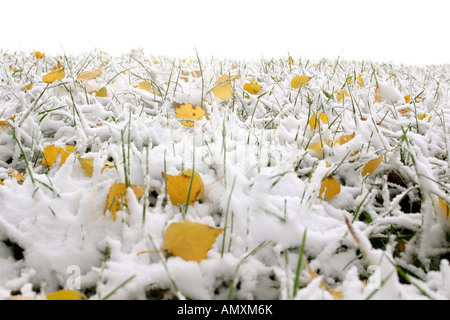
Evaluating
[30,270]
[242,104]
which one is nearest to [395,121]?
[242,104]

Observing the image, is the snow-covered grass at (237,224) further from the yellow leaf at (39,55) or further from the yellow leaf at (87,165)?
the yellow leaf at (39,55)

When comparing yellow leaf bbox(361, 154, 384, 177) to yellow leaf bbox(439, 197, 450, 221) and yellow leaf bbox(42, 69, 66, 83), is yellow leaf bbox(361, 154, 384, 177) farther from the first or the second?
yellow leaf bbox(42, 69, 66, 83)

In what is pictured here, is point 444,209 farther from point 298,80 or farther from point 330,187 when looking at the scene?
point 298,80

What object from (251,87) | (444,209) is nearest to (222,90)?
(251,87)

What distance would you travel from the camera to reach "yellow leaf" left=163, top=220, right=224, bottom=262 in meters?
0.56

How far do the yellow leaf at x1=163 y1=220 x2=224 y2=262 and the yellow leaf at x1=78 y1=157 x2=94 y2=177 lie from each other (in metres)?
0.35

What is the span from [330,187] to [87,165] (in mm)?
628

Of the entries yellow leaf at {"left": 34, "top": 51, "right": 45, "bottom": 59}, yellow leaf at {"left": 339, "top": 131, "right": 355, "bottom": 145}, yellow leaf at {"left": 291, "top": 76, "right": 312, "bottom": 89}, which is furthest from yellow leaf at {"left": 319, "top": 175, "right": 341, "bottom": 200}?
yellow leaf at {"left": 34, "top": 51, "right": 45, "bottom": 59}

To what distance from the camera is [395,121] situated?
1155 millimetres

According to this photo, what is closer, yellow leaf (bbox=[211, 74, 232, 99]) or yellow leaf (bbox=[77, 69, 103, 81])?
yellow leaf (bbox=[211, 74, 232, 99])

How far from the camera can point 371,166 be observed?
0.85 m
